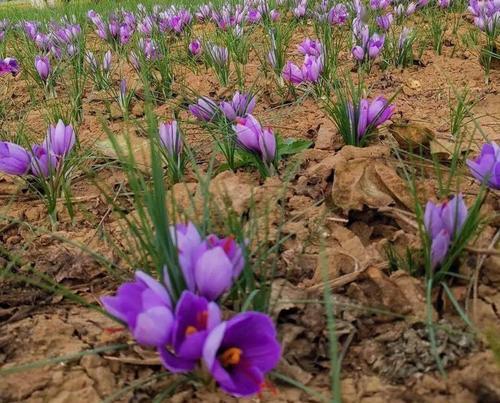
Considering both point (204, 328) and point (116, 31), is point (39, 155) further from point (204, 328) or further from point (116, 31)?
point (116, 31)

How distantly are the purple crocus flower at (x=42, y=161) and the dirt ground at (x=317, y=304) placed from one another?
0.54 feet

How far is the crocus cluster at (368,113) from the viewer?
1698 millimetres

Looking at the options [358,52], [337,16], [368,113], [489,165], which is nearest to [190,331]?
[489,165]

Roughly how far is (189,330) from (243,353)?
0.30 feet

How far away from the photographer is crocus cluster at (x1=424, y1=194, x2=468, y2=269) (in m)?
1.02

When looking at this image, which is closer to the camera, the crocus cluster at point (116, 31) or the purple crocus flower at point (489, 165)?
the purple crocus flower at point (489, 165)

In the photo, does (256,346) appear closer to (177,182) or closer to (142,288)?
(142,288)

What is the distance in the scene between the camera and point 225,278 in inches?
34.6

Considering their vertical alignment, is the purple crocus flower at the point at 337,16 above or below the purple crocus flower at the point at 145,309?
above

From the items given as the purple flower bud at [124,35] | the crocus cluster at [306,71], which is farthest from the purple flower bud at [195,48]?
the crocus cluster at [306,71]

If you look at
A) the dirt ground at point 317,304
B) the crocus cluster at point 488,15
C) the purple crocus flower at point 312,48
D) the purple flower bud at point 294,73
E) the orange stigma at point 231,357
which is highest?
the crocus cluster at point 488,15

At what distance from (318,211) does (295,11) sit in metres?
3.21

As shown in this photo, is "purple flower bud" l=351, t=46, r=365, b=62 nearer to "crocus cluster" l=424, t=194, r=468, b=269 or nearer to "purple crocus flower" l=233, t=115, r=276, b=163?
"purple crocus flower" l=233, t=115, r=276, b=163

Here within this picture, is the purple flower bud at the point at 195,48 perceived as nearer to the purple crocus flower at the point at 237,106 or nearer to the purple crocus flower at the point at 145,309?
the purple crocus flower at the point at 237,106
